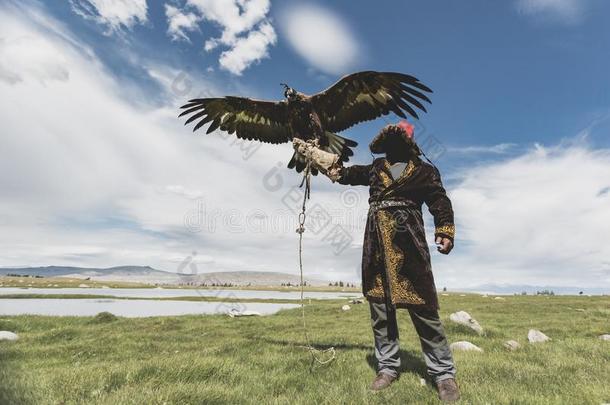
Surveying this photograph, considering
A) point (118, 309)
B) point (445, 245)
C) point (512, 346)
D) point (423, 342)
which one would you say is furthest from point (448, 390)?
point (118, 309)

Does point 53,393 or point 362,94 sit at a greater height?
point 362,94

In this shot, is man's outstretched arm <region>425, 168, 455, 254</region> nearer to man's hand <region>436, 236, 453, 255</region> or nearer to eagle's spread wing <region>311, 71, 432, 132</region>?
man's hand <region>436, 236, 453, 255</region>

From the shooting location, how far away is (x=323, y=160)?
632 centimetres

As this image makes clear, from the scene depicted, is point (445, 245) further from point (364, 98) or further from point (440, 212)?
point (364, 98)

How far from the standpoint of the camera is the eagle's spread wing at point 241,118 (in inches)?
333

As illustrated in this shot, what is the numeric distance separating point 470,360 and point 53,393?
6.06m

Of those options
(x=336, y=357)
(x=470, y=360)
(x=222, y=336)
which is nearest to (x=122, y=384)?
(x=336, y=357)

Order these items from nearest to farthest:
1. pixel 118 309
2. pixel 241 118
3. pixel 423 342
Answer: pixel 423 342, pixel 241 118, pixel 118 309

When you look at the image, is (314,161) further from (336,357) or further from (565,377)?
(565,377)

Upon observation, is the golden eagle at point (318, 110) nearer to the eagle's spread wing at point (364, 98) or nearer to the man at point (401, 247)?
the eagle's spread wing at point (364, 98)

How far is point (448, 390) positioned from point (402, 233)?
2.03 meters

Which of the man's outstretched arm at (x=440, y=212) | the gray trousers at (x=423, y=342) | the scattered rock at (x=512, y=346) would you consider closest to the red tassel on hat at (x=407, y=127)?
the man's outstretched arm at (x=440, y=212)

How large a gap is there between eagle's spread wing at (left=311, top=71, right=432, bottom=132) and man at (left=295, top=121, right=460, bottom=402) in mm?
1233

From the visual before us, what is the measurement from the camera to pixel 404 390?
4969 mm
